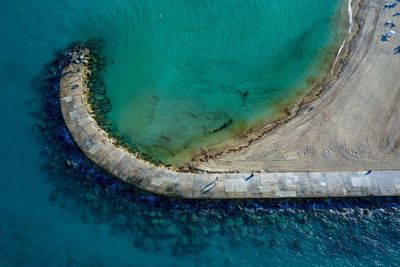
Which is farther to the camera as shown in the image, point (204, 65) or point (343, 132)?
point (204, 65)

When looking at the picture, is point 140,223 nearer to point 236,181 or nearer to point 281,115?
point 236,181

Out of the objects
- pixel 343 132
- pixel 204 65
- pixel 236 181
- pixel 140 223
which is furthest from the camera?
pixel 204 65

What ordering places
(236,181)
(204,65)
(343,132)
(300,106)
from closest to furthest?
(236,181) → (343,132) → (300,106) → (204,65)

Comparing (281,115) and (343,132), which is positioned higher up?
(281,115)

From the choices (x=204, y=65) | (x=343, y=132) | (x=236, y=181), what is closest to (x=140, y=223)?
(x=236, y=181)

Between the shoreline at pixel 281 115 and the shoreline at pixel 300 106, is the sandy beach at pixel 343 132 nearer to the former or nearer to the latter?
the shoreline at pixel 300 106

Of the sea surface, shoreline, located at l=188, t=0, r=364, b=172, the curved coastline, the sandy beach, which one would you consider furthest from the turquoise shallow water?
the sea surface

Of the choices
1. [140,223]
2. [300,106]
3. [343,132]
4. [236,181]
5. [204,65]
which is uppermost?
[204,65]
